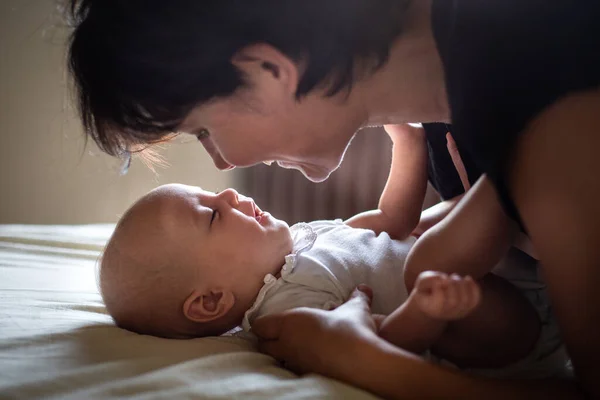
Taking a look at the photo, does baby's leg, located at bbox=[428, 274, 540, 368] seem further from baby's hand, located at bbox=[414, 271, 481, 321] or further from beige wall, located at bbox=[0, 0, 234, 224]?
beige wall, located at bbox=[0, 0, 234, 224]

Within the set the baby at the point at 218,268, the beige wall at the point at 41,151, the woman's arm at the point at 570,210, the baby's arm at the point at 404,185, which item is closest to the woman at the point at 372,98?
the woman's arm at the point at 570,210

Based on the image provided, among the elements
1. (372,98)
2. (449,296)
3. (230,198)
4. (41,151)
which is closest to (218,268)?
(230,198)

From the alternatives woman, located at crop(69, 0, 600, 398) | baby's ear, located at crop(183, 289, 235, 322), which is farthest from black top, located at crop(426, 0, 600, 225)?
baby's ear, located at crop(183, 289, 235, 322)

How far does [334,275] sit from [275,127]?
0.90ft

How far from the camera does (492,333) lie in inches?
29.8

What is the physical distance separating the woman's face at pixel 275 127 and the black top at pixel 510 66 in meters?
0.23

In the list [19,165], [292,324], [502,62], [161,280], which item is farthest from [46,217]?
[502,62]

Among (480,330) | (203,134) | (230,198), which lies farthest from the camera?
(230,198)

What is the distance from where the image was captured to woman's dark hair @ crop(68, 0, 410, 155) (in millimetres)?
713

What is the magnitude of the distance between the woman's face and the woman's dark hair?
0.10ft

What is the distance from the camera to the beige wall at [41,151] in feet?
7.97

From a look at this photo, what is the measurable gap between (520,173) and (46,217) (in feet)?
7.85

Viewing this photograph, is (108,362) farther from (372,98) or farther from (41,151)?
(41,151)

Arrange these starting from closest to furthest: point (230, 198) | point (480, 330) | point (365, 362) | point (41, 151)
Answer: point (365, 362)
point (480, 330)
point (230, 198)
point (41, 151)
